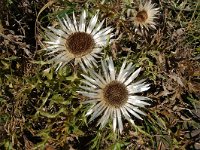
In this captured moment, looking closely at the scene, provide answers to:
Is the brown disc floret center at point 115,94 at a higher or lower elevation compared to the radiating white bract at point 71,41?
lower

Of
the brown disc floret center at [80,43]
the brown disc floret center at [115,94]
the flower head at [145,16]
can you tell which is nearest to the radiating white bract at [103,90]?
the brown disc floret center at [115,94]

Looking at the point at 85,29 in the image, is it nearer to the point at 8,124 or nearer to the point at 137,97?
the point at 137,97

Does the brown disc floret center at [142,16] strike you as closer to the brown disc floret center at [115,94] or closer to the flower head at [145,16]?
the flower head at [145,16]

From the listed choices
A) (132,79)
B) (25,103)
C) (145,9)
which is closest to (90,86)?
(132,79)

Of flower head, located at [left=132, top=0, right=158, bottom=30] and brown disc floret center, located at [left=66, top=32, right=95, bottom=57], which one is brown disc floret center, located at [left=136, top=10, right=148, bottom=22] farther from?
brown disc floret center, located at [left=66, top=32, right=95, bottom=57]

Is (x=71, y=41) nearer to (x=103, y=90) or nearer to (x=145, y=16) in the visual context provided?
(x=103, y=90)

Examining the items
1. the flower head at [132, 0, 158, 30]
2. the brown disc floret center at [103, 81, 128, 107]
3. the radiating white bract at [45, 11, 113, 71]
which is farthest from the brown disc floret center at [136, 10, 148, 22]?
the brown disc floret center at [103, 81, 128, 107]
